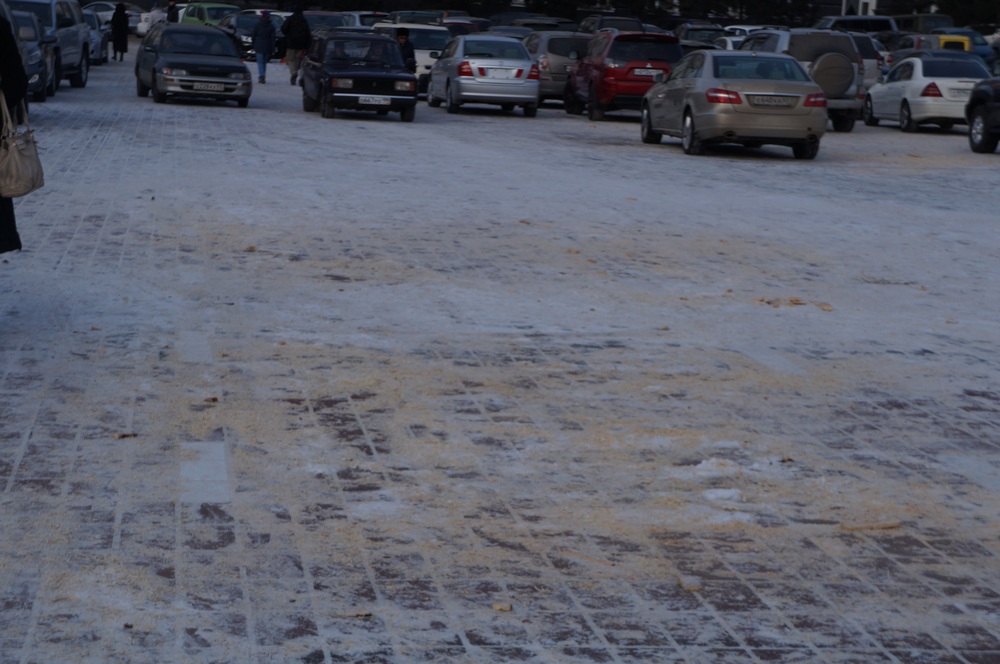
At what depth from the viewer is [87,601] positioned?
169 inches

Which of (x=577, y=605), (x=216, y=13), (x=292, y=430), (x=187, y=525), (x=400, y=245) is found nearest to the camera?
(x=577, y=605)

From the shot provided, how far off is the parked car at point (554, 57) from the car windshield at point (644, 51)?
11.0 feet

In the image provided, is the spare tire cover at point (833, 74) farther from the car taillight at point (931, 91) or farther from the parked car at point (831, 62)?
the car taillight at point (931, 91)

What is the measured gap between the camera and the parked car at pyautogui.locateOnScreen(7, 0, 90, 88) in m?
28.4

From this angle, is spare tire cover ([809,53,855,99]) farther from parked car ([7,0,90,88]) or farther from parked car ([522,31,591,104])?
parked car ([7,0,90,88])

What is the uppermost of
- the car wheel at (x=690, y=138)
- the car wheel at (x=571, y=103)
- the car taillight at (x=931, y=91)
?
the car taillight at (x=931, y=91)

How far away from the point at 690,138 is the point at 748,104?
45.2 inches

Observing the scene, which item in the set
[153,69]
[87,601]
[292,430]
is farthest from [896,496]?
[153,69]

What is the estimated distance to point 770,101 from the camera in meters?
21.2

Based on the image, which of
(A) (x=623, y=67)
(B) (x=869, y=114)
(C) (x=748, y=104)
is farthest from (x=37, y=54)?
(B) (x=869, y=114)

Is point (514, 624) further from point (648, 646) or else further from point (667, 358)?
point (667, 358)

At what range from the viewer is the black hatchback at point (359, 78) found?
86.4ft

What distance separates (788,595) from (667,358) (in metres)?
3.44

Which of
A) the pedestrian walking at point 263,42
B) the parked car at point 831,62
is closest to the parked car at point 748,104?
the parked car at point 831,62
